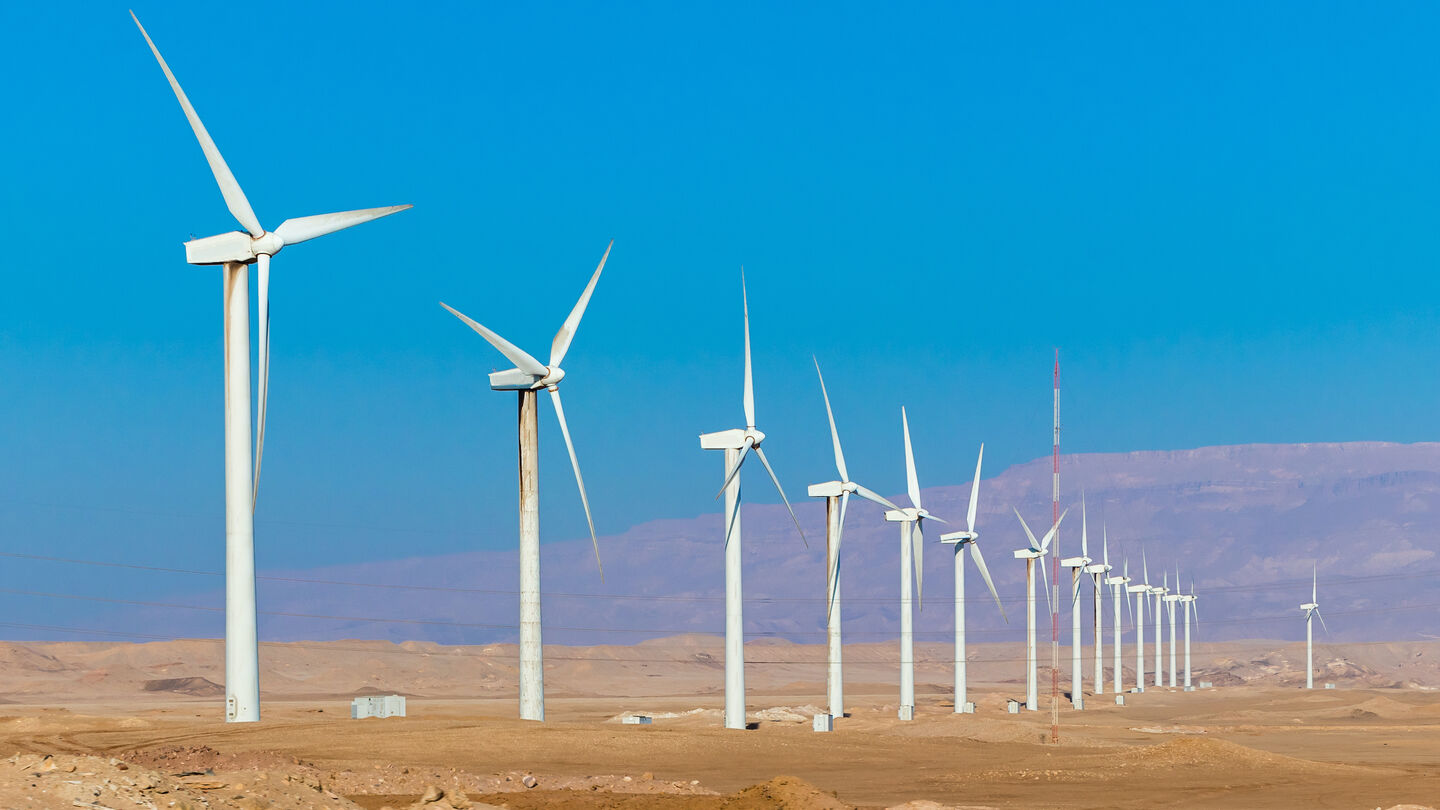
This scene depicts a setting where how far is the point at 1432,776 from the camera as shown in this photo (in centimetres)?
5775

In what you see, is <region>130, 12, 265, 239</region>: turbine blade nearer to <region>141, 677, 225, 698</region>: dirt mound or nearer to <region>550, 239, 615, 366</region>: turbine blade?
<region>550, 239, 615, 366</region>: turbine blade

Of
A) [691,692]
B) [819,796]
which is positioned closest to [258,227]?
[819,796]

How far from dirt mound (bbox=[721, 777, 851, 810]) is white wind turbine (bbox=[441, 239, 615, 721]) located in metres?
20.4

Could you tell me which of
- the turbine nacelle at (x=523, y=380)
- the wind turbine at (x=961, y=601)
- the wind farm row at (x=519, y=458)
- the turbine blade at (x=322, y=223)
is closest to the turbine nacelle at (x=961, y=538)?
the wind turbine at (x=961, y=601)

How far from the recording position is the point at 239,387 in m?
51.4

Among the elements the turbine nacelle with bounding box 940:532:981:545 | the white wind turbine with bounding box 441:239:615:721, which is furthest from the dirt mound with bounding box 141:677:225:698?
the white wind turbine with bounding box 441:239:615:721

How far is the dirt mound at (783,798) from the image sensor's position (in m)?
40.0

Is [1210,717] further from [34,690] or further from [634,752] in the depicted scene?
[34,690]

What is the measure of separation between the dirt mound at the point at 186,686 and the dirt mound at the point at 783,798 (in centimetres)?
13013

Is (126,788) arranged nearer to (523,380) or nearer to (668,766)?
(668,766)

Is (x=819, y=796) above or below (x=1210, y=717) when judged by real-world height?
above

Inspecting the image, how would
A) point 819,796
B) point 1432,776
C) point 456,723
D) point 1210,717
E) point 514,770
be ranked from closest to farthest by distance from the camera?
point 819,796 < point 514,770 < point 1432,776 < point 456,723 < point 1210,717

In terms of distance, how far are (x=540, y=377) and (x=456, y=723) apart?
1364 centimetres

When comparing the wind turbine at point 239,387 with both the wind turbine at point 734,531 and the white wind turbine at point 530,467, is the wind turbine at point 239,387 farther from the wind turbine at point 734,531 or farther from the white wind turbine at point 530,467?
the wind turbine at point 734,531
